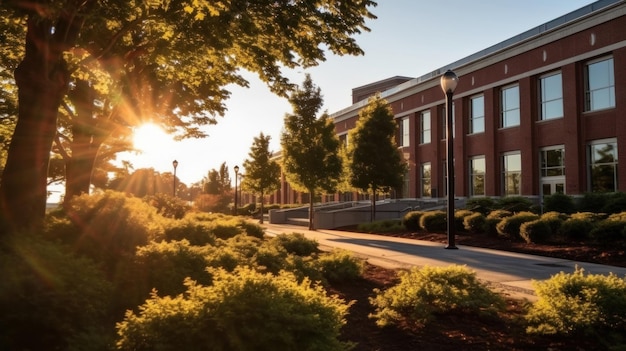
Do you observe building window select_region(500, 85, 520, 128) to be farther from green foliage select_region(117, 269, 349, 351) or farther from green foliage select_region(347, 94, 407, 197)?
green foliage select_region(117, 269, 349, 351)

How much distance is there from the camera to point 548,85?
28641mm

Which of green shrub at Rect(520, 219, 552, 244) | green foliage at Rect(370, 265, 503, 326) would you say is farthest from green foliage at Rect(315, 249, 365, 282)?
green shrub at Rect(520, 219, 552, 244)

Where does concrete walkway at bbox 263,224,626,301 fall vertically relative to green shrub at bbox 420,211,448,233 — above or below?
below

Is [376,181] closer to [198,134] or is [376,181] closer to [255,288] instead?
[198,134]

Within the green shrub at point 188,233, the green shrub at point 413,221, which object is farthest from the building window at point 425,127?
the green shrub at point 188,233

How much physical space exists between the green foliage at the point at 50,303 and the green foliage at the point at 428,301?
2.89 metres

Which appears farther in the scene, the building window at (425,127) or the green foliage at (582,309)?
the building window at (425,127)

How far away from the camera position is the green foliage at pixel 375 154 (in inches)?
1092

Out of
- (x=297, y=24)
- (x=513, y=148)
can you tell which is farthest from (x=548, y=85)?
(x=297, y=24)

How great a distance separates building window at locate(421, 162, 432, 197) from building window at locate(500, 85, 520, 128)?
871 cm

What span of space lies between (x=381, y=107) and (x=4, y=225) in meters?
23.5

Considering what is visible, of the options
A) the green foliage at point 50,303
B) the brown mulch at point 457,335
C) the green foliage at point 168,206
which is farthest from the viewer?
the green foliage at point 168,206

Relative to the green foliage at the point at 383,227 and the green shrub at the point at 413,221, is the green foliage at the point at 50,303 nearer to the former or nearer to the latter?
the green shrub at the point at 413,221

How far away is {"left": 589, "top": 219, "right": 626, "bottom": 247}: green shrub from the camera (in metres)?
12.5
